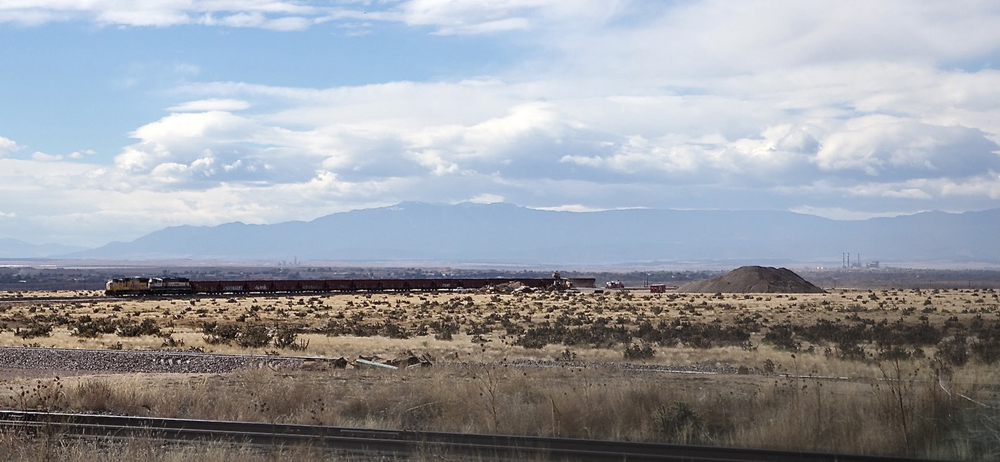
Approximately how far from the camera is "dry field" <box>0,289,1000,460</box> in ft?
48.0

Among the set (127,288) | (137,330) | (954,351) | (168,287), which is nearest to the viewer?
(954,351)

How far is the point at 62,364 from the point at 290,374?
1117cm

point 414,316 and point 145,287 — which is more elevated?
point 145,287

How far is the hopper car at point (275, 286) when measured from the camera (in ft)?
289

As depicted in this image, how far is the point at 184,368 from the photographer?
1147 inches

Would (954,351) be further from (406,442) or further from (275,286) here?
(275,286)

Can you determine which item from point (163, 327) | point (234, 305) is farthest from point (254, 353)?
point (234, 305)

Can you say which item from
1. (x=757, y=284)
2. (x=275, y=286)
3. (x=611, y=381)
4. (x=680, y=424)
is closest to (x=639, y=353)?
(x=611, y=381)

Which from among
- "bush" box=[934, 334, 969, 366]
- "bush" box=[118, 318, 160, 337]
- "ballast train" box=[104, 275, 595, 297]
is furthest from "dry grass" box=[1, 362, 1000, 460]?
"ballast train" box=[104, 275, 595, 297]

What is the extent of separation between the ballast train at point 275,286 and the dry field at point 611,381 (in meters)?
36.4

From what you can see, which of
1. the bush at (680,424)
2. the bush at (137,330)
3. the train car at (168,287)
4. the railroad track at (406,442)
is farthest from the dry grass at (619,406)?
the train car at (168,287)

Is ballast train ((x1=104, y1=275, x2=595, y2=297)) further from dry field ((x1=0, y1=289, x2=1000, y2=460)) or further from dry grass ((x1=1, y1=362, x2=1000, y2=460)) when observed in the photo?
dry grass ((x1=1, y1=362, x2=1000, y2=460))

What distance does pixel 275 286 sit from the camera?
94.6 meters

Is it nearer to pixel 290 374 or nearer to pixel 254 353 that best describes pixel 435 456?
pixel 290 374
